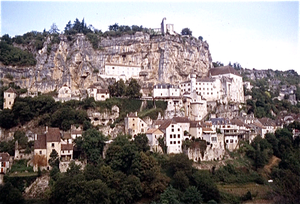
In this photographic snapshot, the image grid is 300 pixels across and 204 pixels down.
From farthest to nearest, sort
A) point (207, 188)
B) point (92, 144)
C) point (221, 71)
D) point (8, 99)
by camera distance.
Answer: point (221, 71)
point (8, 99)
point (92, 144)
point (207, 188)

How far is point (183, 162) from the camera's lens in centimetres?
3775

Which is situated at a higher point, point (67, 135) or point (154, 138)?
point (67, 135)

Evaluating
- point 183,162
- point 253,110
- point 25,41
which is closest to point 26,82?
point 25,41

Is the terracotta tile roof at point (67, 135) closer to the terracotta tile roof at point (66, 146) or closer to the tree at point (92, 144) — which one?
the terracotta tile roof at point (66, 146)

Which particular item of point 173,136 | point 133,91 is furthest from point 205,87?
point 173,136

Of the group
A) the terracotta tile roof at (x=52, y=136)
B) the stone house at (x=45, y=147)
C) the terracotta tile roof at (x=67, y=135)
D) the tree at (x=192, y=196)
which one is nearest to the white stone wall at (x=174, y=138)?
the tree at (x=192, y=196)

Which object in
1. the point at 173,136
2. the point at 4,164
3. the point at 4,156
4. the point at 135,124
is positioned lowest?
the point at 4,164

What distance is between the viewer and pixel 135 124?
45.2 meters

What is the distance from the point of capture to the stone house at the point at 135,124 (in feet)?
147

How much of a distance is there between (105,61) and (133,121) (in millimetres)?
20862

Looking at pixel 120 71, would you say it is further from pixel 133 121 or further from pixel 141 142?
pixel 141 142

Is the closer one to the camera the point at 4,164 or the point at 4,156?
the point at 4,164

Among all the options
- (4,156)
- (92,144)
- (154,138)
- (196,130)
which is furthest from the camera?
(196,130)

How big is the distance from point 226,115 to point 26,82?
3546cm
